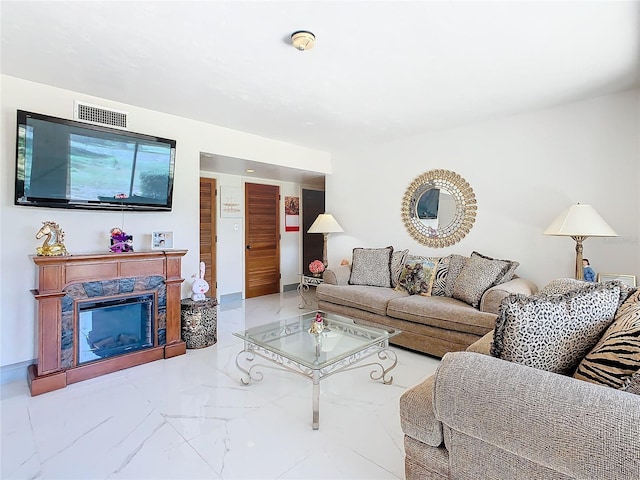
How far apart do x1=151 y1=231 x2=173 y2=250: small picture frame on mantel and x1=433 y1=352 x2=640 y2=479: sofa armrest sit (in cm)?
286

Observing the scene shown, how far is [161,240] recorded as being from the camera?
10.6 feet

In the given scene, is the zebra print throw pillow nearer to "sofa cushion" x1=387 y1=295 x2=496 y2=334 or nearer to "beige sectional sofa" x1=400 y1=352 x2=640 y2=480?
"sofa cushion" x1=387 y1=295 x2=496 y2=334

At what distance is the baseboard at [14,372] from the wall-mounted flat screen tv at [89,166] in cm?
125

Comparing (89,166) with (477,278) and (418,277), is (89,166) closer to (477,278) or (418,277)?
(418,277)

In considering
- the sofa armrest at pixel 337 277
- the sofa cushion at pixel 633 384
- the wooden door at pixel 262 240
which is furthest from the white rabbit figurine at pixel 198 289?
the sofa cushion at pixel 633 384

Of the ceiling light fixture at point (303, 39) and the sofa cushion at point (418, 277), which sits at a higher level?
the ceiling light fixture at point (303, 39)

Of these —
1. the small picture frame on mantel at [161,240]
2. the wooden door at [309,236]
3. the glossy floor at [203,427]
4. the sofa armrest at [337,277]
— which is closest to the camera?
the glossy floor at [203,427]

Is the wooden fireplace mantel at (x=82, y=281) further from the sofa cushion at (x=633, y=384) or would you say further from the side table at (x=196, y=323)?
the sofa cushion at (x=633, y=384)

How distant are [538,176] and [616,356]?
2716 mm

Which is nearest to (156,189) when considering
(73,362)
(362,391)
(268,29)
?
(73,362)

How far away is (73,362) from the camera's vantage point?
2.57m

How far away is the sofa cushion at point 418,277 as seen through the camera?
11.6ft

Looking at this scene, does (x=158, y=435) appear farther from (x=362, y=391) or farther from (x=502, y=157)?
(x=502, y=157)

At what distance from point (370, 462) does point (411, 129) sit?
11.1 feet
